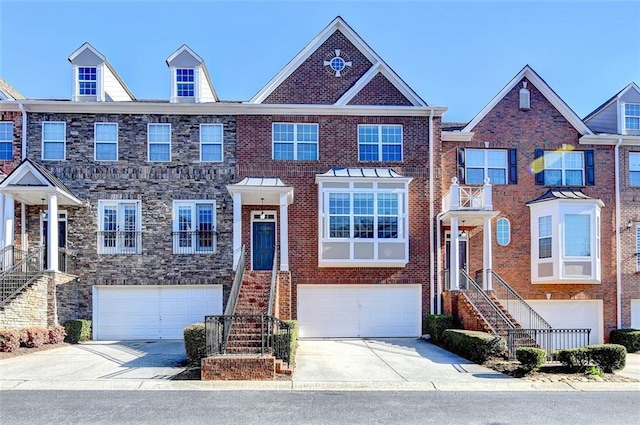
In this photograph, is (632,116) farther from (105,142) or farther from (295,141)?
(105,142)

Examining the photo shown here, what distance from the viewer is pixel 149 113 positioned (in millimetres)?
21203

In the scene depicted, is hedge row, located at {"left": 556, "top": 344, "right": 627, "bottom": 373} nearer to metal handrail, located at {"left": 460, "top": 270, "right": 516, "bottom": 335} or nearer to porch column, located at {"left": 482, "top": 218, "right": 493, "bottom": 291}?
metal handrail, located at {"left": 460, "top": 270, "right": 516, "bottom": 335}

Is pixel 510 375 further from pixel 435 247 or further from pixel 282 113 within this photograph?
pixel 282 113

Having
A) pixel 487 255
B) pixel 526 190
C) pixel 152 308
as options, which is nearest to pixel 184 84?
pixel 152 308

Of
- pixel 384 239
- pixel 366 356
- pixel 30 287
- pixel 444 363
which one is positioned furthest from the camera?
pixel 384 239

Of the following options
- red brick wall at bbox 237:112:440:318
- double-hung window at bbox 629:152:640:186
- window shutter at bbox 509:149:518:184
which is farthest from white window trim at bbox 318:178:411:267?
double-hung window at bbox 629:152:640:186

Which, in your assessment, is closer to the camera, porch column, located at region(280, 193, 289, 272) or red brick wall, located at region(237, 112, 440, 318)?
porch column, located at region(280, 193, 289, 272)

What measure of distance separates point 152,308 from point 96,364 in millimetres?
5745

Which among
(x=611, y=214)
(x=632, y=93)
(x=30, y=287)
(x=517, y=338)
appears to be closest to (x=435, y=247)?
(x=517, y=338)

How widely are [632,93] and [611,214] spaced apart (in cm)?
497

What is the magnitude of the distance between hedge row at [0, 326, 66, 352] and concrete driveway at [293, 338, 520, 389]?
7.89 m

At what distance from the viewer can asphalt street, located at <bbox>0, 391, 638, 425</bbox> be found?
9.75 metres

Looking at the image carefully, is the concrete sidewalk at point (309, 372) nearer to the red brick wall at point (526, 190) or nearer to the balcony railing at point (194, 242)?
the balcony railing at point (194, 242)

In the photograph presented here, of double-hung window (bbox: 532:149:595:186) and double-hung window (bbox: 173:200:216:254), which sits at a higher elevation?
double-hung window (bbox: 532:149:595:186)
